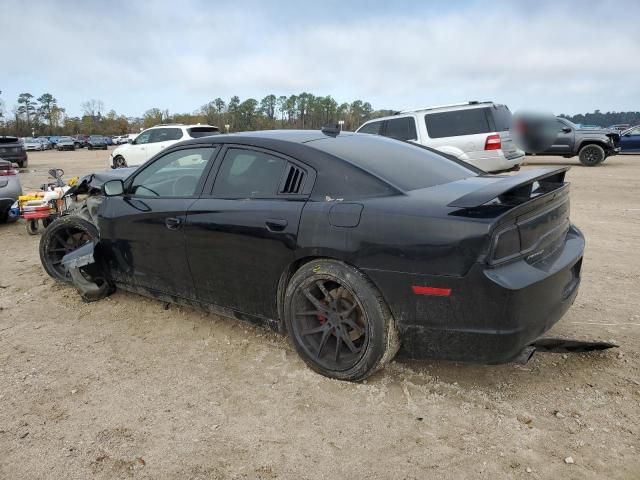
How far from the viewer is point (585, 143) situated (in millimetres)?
16188

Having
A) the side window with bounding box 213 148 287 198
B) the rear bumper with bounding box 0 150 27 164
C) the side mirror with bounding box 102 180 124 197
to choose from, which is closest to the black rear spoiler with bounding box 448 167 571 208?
the side window with bounding box 213 148 287 198

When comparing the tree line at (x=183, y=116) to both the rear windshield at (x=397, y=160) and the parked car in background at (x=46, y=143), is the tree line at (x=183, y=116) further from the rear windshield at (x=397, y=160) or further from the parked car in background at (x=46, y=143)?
the rear windshield at (x=397, y=160)

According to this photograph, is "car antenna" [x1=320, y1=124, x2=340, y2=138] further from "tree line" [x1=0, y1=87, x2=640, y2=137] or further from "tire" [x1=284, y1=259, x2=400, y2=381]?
"tree line" [x1=0, y1=87, x2=640, y2=137]

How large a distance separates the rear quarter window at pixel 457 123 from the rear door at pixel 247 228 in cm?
787

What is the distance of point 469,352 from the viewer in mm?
2627

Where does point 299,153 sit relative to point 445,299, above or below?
above

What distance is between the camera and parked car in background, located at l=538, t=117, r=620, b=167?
1602 cm

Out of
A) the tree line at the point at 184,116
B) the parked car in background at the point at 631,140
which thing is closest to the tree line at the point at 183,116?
the tree line at the point at 184,116

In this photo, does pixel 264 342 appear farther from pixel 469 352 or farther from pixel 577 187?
pixel 577 187

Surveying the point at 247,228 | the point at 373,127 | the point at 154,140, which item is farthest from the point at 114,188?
the point at 154,140

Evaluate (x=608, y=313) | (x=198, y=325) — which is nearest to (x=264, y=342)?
(x=198, y=325)

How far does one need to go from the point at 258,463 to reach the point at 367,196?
5.02ft

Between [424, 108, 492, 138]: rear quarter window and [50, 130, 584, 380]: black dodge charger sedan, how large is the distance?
699 centimetres

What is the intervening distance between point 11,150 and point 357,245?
2308 centimetres
